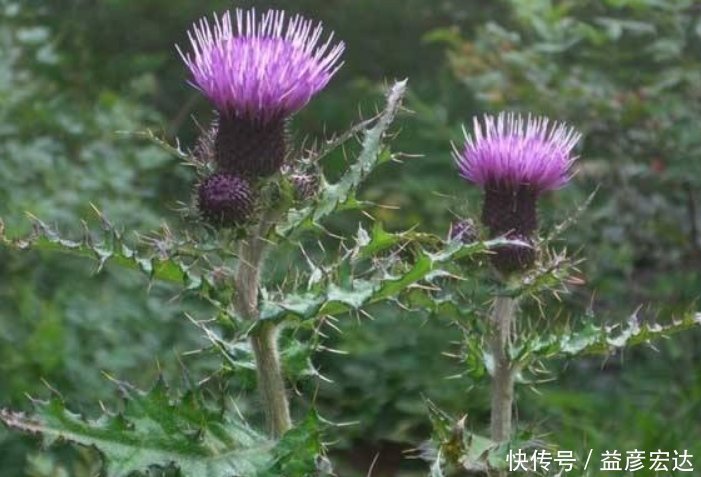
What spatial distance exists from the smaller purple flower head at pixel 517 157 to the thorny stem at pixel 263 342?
46cm

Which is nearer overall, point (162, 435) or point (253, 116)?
point (162, 435)

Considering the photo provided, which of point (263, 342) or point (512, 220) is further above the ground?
point (512, 220)

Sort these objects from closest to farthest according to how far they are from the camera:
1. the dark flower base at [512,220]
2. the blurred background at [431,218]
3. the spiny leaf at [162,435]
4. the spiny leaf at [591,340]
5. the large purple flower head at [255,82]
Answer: the spiny leaf at [162,435], the large purple flower head at [255,82], the spiny leaf at [591,340], the dark flower base at [512,220], the blurred background at [431,218]

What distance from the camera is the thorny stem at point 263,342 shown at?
5.85 feet

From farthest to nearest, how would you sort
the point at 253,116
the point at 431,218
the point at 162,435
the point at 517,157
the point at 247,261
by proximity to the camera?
the point at 431,218, the point at 517,157, the point at 253,116, the point at 247,261, the point at 162,435

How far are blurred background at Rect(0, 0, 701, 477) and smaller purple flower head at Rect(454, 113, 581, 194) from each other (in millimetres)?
1454

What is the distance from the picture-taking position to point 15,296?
13.3 feet

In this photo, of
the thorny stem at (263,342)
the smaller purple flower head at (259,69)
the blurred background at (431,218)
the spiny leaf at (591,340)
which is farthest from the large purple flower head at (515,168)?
the blurred background at (431,218)

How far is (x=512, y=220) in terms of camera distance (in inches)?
82.4

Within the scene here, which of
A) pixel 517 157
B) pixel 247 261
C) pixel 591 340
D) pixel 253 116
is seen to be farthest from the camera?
pixel 517 157

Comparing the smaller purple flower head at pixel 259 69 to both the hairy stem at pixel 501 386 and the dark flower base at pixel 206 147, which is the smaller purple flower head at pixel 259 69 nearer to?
the dark flower base at pixel 206 147

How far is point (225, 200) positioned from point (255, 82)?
21 cm

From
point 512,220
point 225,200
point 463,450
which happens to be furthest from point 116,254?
point 512,220

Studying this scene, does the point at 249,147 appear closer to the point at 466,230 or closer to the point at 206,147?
the point at 206,147
